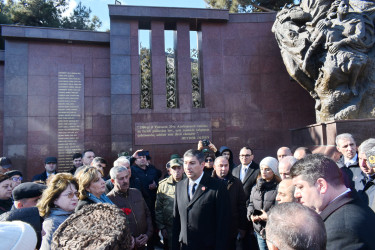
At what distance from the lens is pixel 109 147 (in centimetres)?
945

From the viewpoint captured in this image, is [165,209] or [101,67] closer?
[165,209]

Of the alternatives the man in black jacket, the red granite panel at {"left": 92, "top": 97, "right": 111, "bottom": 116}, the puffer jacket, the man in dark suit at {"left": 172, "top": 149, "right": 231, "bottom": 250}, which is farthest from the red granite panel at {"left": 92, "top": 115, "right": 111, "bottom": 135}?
the puffer jacket

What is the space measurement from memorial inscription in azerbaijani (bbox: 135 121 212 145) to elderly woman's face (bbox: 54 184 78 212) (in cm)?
634

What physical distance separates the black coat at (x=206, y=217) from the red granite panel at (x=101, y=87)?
7303 mm

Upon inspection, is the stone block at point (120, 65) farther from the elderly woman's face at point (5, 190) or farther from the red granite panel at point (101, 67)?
the elderly woman's face at point (5, 190)

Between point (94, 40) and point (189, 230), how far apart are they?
844 centimetres

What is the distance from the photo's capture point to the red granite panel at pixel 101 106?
9.62 m

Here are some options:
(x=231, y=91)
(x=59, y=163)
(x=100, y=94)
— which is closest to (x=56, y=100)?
(x=100, y=94)

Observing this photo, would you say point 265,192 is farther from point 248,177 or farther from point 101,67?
point 101,67

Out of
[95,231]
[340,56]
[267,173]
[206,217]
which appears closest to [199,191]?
[206,217]

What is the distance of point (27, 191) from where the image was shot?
267cm

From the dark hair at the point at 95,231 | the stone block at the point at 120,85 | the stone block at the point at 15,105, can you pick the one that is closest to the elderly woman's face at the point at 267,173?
the dark hair at the point at 95,231

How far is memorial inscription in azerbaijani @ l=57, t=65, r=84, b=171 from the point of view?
29.9 feet

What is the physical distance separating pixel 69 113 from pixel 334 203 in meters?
9.07
